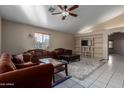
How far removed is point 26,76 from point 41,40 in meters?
5.16

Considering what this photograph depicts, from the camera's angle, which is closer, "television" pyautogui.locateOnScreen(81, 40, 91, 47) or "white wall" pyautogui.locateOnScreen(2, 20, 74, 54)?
"white wall" pyautogui.locateOnScreen(2, 20, 74, 54)

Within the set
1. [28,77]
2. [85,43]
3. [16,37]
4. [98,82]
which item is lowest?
[98,82]

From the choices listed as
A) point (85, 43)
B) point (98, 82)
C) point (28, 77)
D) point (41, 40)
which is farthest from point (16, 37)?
point (85, 43)

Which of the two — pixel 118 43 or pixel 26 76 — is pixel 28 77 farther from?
pixel 118 43

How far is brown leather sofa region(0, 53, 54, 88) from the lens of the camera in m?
1.30

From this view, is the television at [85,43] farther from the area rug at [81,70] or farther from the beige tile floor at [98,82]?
the beige tile floor at [98,82]

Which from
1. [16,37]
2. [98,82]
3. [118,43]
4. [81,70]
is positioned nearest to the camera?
[98,82]

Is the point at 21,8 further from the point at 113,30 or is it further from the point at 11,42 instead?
the point at 113,30

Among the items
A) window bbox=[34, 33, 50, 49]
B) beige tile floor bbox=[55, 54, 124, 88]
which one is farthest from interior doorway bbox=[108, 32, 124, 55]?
beige tile floor bbox=[55, 54, 124, 88]

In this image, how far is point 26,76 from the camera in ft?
4.79

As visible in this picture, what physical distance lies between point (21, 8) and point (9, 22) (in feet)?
5.90

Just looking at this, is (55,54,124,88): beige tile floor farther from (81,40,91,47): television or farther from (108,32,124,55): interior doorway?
(108,32,124,55): interior doorway

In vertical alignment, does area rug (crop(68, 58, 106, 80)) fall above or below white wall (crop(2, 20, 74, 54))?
below
